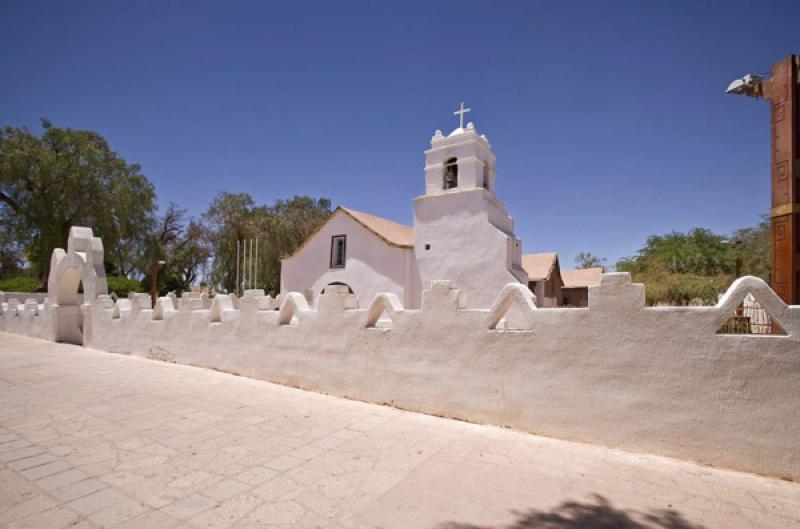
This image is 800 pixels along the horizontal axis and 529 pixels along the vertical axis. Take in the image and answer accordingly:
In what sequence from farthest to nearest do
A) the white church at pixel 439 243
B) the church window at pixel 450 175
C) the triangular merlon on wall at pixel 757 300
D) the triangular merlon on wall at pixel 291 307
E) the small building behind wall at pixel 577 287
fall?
1. the small building behind wall at pixel 577 287
2. the church window at pixel 450 175
3. the white church at pixel 439 243
4. the triangular merlon on wall at pixel 291 307
5. the triangular merlon on wall at pixel 757 300

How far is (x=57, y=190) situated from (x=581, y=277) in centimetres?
3625

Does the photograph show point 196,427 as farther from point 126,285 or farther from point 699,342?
point 126,285

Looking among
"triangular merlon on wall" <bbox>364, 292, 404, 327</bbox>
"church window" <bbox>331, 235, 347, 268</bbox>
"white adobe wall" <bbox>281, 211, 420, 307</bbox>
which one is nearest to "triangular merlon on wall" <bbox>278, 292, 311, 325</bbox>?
"triangular merlon on wall" <bbox>364, 292, 404, 327</bbox>

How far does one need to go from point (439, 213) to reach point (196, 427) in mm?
13937

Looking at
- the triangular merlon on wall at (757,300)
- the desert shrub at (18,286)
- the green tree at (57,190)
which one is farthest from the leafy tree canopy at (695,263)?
the desert shrub at (18,286)

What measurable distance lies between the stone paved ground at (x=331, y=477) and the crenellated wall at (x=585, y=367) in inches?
9.7

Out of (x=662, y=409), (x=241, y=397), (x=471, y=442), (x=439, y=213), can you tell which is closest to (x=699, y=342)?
(x=662, y=409)

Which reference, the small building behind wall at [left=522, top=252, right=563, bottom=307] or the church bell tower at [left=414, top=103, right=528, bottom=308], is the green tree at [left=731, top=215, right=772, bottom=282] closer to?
the small building behind wall at [left=522, top=252, right=563, bottom=307]

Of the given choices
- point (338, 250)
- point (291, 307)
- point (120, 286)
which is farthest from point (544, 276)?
point (120, 286)

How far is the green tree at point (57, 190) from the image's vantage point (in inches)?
935

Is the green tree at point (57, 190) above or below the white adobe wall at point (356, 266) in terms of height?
above

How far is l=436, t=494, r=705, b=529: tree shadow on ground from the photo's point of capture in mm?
Result: 2672

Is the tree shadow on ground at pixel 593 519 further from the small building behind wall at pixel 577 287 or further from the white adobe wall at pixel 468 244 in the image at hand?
the small building behind wall at pixel 577 287

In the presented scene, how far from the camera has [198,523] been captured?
8.97 ft
